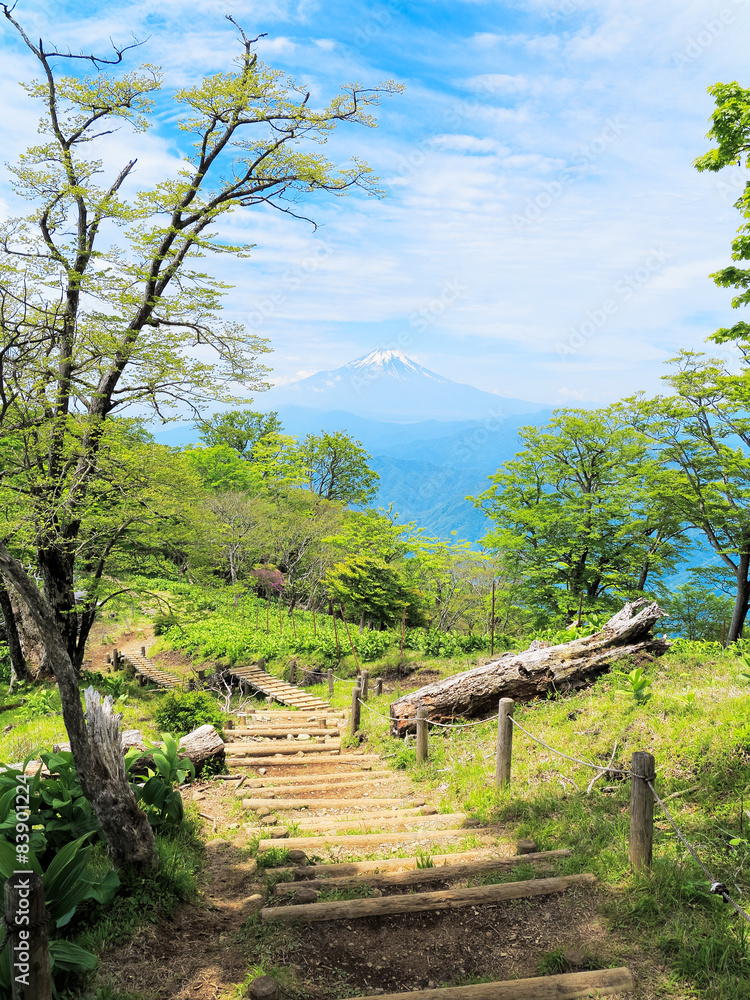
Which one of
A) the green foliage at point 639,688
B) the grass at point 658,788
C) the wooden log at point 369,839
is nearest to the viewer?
the grass at point 658,788

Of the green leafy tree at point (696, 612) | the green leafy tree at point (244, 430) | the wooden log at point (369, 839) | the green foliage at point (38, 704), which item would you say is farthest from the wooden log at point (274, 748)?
the green leafy tree at point (244, 430)

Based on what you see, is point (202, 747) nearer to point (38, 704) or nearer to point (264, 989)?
point (264, 989)

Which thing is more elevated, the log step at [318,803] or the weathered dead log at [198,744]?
the weathered dead log at [198,744]

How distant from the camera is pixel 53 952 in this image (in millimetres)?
3197

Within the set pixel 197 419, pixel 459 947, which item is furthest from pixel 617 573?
pixel 459 947

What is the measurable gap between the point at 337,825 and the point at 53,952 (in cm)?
328

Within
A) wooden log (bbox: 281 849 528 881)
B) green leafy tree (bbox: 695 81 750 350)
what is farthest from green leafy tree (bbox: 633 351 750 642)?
wooden log (bbox: 281 849 528 881)

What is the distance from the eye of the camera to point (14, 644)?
52.0 feet

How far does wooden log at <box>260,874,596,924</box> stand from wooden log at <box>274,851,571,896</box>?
0.32 m

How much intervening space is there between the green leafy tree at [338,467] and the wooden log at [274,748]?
2987cm

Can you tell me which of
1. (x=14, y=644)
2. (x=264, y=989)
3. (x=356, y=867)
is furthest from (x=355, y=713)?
(x=14, y=644)

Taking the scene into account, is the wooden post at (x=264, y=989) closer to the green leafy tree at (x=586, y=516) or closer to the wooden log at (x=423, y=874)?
the wooden log at (x=423, y=874)

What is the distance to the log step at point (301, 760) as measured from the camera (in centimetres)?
899

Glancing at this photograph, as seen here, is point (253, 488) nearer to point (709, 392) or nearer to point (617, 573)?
point (617, 573)
